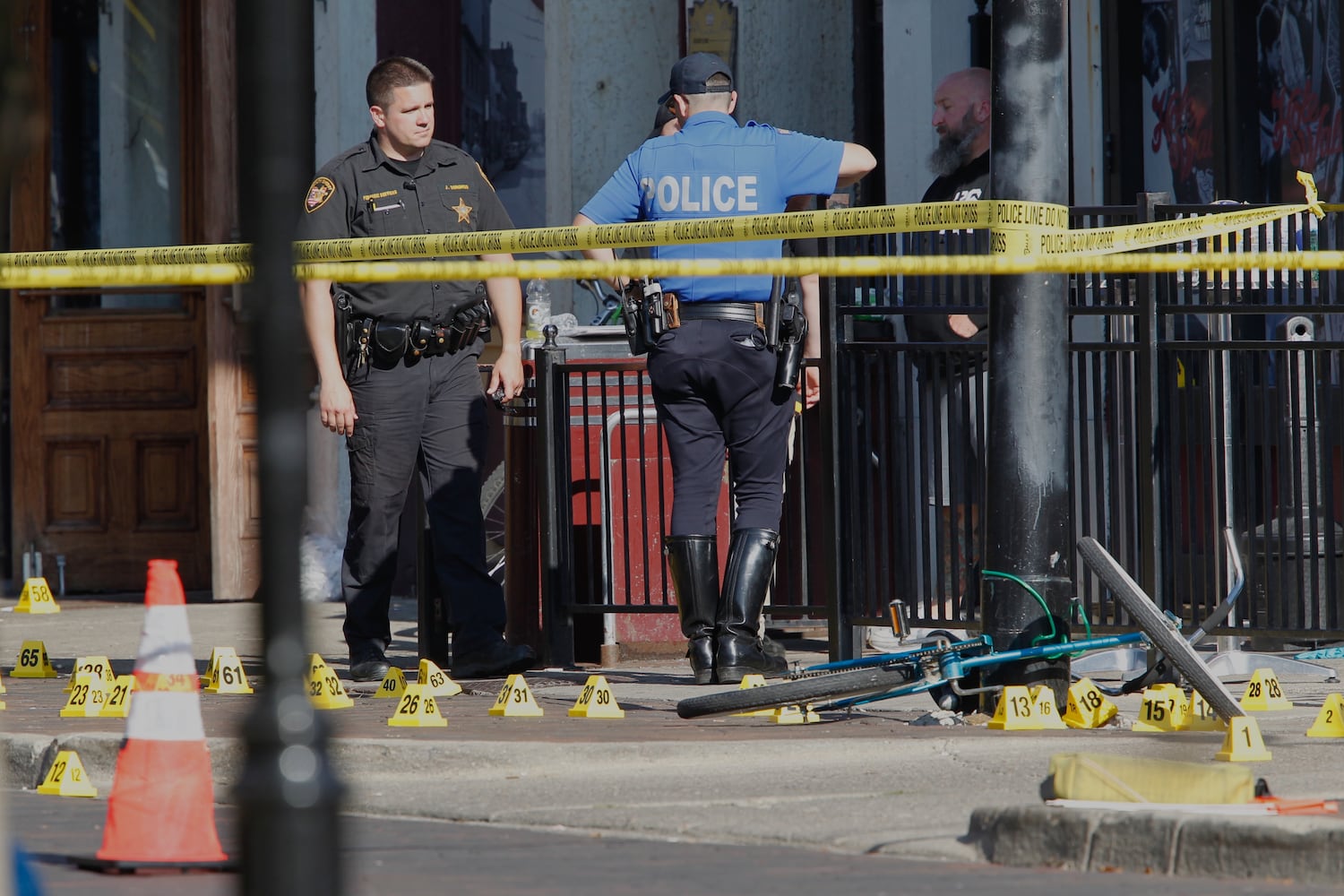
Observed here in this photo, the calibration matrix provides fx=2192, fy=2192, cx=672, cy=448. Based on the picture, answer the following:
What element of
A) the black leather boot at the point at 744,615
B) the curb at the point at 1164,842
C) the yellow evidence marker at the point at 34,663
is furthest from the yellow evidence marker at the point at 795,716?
the yellow evidence marker at the point at 34,663

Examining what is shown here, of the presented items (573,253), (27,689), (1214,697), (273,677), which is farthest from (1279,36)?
(273,677)

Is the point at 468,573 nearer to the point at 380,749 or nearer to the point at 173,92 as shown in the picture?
the point at 380,749

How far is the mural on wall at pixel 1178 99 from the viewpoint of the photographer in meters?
10.5

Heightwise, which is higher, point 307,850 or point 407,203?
point 407,203

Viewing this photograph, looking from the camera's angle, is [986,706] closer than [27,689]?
Yes

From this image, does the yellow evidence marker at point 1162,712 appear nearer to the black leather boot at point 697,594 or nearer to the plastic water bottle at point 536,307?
the black leather boot at point 697,594

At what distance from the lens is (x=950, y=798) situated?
491 cm

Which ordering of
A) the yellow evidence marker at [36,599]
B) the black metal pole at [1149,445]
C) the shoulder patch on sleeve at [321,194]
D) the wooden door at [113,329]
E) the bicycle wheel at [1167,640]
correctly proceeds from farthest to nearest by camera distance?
1. the wooden door at [113,329]
2. the yellow evidence marker at [36,599]
3. the shoulder patch on sleeve at [321,194]
4. the black metal pole at [1149,445]
5. the bicycle wheel at [1167,640]

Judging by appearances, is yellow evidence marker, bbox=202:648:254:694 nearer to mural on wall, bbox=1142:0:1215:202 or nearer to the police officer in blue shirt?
the police officer in blue shirt

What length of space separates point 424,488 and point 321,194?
1.07 metres

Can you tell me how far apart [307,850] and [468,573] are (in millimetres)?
5334

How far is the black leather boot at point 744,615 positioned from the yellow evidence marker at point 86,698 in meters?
1.90

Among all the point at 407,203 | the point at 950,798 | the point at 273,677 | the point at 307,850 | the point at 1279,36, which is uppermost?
the point at 1279,36

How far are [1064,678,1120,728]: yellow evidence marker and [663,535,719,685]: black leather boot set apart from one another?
1371 mm
